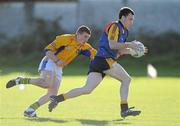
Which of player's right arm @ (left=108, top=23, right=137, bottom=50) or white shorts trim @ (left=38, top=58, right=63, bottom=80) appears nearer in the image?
player's right arm @ (left=108, top=23, right=137, bottom=50)

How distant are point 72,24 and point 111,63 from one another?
814 inches

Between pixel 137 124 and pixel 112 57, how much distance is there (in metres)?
1.50

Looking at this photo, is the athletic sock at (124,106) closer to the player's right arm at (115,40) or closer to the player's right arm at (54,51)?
the player's right arm at (115,40)

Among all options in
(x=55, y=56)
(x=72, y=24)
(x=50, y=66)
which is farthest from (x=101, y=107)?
(x=72, y=24)

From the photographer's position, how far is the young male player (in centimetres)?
1268

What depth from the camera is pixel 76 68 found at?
2939 cm

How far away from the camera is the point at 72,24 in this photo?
33.5 m

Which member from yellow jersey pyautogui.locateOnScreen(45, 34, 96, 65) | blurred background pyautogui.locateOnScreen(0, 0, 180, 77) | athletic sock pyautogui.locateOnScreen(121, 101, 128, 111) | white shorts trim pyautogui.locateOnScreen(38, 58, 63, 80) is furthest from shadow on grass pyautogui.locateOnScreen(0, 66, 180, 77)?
athletic sock pyautogui.locateOnScreen(121, 101, 128, 111)

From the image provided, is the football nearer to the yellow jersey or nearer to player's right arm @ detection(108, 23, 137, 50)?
player's right arm @ detection(108, 23, 137, 50)

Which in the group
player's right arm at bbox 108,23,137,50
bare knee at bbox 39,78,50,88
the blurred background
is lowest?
bare knee at bbox 39,78,50,88

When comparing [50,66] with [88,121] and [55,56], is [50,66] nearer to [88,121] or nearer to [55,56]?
[55,56]

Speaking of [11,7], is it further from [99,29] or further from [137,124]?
[137,124]

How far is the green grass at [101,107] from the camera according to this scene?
40.0ft

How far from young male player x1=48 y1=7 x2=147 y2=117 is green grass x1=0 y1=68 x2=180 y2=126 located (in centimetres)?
36
